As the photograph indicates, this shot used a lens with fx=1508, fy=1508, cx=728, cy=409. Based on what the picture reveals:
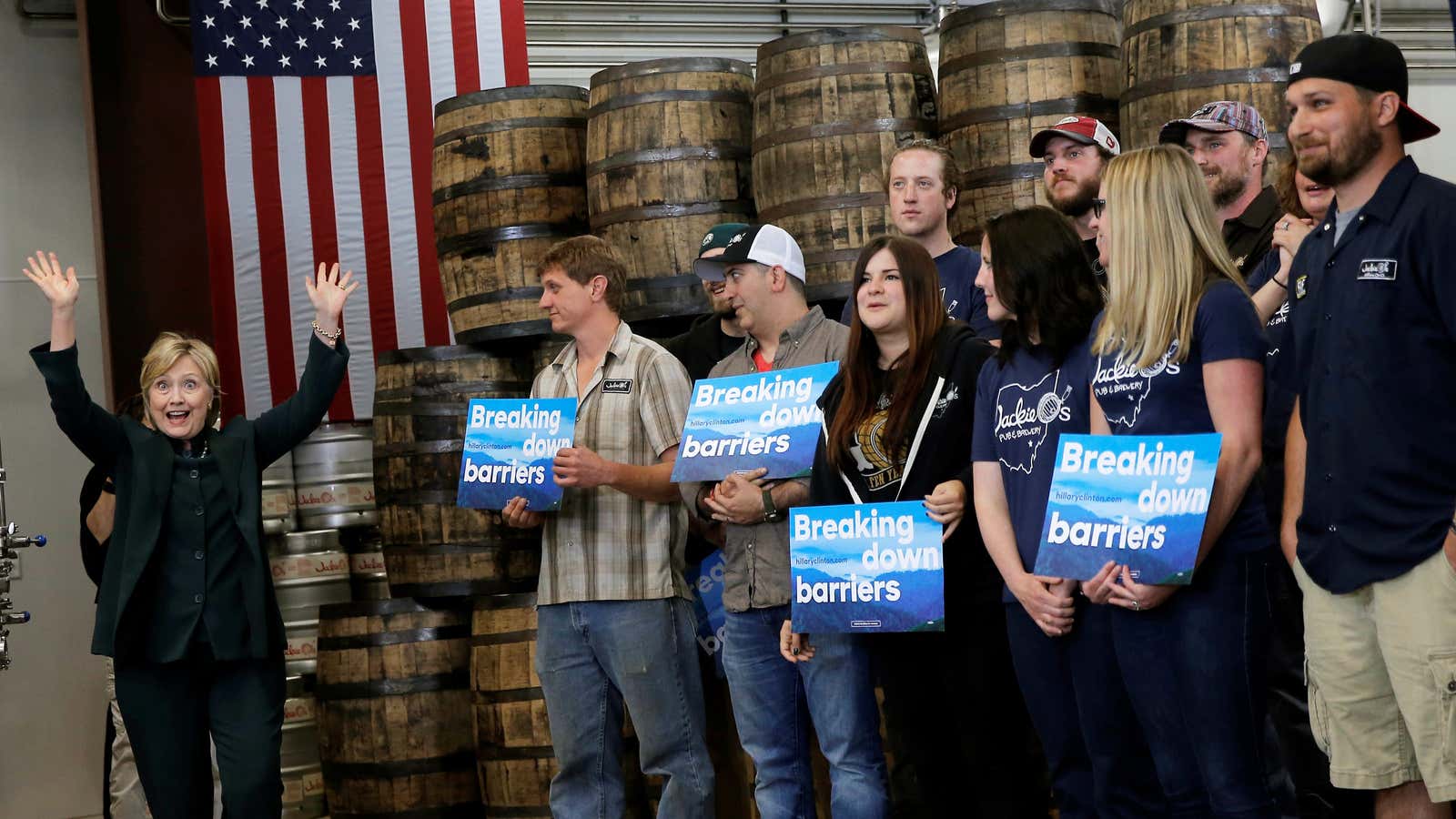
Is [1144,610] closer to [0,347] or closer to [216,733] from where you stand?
[216,733]

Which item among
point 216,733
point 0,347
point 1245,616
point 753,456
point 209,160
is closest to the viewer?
point 1245,616

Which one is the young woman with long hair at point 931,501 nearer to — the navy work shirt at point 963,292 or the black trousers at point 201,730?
the navy work shirt at point 963,292

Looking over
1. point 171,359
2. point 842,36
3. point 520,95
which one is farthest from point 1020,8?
point 171,359

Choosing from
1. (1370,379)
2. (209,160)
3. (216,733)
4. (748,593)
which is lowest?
(216,733)

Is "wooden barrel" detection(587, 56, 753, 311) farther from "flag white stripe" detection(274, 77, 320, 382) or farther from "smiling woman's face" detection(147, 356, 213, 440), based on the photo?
"flag white stripe" detection(274, 77, 320, 382)

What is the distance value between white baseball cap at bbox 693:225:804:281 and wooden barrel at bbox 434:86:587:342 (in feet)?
5.00

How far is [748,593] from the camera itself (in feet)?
12.1

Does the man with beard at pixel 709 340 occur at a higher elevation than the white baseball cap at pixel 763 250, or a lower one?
lower

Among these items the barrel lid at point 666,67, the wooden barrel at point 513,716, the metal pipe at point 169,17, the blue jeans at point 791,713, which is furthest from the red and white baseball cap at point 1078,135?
the metal pipe at point 169,17

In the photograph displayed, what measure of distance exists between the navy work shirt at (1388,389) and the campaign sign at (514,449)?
209cm

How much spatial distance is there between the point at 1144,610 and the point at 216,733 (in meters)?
2.71

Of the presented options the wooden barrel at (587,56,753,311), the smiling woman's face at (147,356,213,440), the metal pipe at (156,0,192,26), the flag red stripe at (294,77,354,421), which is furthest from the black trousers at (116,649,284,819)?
the metal pipe at (156,0,192,26)

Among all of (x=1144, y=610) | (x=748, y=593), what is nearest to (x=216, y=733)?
(x=748, y=593)

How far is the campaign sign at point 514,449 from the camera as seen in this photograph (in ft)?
13.5
